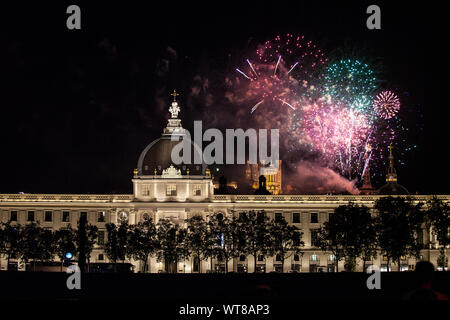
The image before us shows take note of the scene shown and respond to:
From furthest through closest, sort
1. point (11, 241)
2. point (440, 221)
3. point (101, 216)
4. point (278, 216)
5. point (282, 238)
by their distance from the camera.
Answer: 1. point (101, 216)
2. point (278, 216)
3. point (282, 238)
4. point (11, 241)
5. point (440, 221)

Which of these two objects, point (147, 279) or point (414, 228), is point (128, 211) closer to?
point (414, 228)

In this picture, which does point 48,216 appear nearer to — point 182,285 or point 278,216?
point 278,216

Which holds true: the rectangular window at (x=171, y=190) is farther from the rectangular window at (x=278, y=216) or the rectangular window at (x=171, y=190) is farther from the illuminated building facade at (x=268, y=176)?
the illuminated building facade at (x=268, y=176)

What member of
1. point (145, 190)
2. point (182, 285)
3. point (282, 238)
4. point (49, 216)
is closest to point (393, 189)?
point (282, 238)

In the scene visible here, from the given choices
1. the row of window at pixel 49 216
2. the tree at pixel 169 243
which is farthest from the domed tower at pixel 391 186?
the row of window at pixel 49 216

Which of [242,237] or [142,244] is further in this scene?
[242,237]

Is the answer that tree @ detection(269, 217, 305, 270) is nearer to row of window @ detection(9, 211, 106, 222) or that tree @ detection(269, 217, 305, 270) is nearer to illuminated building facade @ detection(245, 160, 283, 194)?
row of window @ detection(9, 211, 106, 222)

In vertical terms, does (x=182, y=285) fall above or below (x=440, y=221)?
below

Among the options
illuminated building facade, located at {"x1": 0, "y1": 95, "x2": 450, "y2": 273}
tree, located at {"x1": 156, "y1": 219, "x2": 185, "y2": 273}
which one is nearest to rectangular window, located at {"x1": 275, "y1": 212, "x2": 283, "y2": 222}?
illuminated building facade, located at {"x1": 0, "y1": 95, "x2": 450, "y2": 273}
